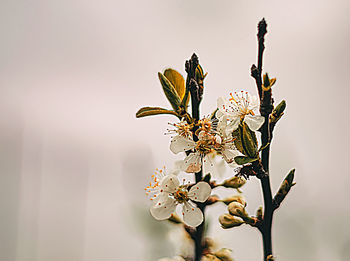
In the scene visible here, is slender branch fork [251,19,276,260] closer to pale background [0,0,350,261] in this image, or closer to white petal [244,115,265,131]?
white petal [244,115,265,131]

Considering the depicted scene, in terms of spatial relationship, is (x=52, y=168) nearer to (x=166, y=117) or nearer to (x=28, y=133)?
(x=28, y=133)

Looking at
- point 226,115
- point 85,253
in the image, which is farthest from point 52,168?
point 226,115

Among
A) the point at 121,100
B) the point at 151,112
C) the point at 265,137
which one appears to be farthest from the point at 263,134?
the point at 121,100

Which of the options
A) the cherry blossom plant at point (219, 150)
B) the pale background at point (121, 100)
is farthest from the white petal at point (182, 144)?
the pale background at point (121, 100)

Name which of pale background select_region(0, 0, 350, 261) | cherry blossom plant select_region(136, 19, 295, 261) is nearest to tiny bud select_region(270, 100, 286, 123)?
cherry blossom plant select_region(136, 19, 295, 261)

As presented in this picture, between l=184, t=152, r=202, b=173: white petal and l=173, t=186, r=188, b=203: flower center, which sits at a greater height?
l=184, t=152, r=202, b=173: white petal

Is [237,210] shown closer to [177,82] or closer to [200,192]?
[200,192]

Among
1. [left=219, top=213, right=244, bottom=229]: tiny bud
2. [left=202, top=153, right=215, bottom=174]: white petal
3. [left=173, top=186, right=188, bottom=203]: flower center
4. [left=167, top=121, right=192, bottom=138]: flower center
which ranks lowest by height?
[left=219, top=213, right=244, bottom=229]: tiny bud

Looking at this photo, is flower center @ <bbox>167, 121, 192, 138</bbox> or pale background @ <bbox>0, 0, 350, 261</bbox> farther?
pale background @ <bbox>0, 0, 350, 261</bbox>
